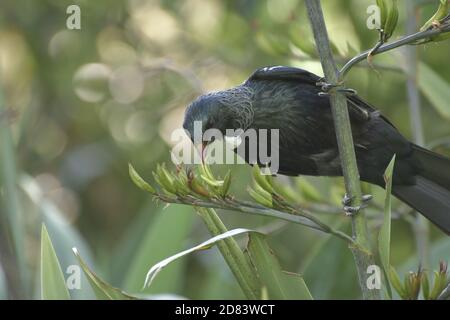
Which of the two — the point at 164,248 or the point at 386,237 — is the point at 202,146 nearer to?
the point at 164,248

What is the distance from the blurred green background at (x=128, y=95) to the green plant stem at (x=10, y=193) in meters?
0.59

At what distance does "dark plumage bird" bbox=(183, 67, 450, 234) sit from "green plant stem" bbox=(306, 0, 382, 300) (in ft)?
2.77

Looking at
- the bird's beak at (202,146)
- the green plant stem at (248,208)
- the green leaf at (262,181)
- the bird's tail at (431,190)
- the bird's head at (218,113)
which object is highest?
the bird's head at (218,113)

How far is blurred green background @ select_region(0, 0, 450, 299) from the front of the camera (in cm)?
396

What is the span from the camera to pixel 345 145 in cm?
182

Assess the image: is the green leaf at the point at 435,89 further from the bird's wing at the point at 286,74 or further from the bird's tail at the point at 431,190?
the bird's wing at the point at 286,74

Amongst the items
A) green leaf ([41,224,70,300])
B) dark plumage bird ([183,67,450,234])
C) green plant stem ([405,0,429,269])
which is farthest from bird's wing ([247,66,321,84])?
green leaf ([41,224,70,300])

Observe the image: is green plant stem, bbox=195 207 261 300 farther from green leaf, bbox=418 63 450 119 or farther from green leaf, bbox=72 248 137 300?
green leaf, bbox=418 63 450 119

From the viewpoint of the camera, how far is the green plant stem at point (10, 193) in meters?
2.50

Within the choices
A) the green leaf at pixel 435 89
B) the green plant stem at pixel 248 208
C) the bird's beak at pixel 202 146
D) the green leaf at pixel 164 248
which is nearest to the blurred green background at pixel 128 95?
the green leaf at pixel 435 89

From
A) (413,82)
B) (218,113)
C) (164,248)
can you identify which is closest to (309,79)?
(218,113)
